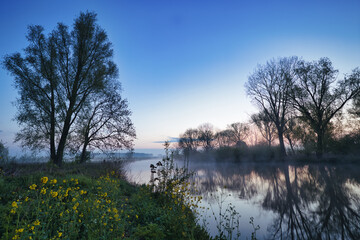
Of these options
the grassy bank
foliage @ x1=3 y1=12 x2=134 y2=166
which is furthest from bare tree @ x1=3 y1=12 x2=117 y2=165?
the grassy bank

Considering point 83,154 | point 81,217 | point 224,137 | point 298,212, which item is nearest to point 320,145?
point 298,212

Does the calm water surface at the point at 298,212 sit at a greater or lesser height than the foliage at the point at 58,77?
lesser

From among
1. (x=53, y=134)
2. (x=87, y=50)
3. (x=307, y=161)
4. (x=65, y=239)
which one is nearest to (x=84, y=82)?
(x=87, y=50)

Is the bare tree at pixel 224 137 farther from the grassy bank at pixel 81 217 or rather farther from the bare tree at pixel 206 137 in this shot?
the grassy bank at pixel 81 217

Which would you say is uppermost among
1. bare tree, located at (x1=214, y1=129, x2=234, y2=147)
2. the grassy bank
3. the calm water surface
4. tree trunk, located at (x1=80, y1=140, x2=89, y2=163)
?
bare tree, located at (x1=214, y1=129, x2=234, y2=147)

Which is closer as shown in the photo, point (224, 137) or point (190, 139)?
point (224, 137)

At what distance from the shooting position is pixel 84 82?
47.6ft

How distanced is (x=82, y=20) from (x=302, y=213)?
20.2 metres

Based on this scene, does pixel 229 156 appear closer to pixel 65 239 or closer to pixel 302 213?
pixel 302 213

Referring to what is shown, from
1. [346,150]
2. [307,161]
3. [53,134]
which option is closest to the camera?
[53,134]

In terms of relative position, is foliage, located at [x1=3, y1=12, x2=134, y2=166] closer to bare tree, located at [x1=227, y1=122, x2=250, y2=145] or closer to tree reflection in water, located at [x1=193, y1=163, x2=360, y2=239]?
tree reflection in water, located at [x1=193, y1=163, x2=360, y2=239]

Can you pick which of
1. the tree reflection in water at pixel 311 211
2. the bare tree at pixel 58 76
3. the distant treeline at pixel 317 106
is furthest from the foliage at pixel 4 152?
the distant treeline at pixel 317 106

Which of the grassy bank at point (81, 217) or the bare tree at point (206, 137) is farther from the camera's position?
the bare tree at point (206, 137)

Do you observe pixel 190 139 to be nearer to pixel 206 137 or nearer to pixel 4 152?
pixel 206 137
